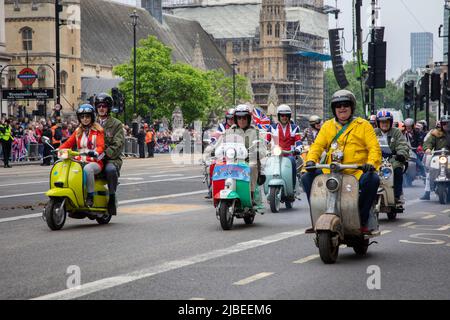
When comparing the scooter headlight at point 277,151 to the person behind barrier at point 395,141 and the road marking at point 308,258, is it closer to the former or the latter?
the person behind barrier at point 395,141

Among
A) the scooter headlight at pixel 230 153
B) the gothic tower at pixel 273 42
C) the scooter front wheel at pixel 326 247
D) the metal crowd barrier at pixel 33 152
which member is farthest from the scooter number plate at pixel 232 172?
the gothic tower at pixel 273 42

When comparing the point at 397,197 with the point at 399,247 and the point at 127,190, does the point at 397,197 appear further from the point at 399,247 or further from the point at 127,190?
the point at 127,190

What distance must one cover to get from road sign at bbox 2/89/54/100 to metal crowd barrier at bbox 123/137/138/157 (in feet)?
22.6

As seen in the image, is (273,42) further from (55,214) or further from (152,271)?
(152,271)

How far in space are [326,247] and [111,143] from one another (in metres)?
5.53

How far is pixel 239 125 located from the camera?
49.6ft

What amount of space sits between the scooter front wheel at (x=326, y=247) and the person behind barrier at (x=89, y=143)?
16.6 ft

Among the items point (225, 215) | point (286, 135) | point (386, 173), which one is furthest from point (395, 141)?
point (225, 215)

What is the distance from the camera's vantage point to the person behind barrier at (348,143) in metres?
10.8

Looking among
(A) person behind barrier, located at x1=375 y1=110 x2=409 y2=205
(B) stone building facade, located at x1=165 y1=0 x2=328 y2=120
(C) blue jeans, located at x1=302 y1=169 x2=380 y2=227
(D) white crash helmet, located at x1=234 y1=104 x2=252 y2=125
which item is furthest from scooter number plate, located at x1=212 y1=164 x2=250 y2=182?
(B) stone building facade, located at x1=165 y1=0 x2=328 y2=120

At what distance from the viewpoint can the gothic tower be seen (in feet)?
557

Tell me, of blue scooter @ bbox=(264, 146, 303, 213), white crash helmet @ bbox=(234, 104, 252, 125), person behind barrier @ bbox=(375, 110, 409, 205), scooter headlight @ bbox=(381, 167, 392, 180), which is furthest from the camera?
blue scooter @ bbox=(264, 146, 303, 213)

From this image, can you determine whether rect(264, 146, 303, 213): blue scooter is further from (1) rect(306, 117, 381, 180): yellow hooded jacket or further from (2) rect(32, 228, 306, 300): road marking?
(1) rect(306, 117, 381, 180): yellow hooded jacket

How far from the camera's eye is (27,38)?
105m
